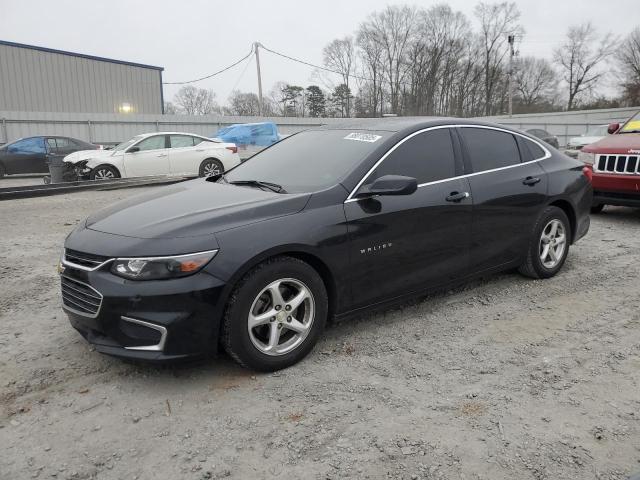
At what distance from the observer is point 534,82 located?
7300 centimetres

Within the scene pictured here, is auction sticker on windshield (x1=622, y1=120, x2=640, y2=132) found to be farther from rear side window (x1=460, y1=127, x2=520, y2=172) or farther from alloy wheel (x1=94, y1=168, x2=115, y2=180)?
alloy wheel (x1=94, y1=168, x2=115, y2=180)

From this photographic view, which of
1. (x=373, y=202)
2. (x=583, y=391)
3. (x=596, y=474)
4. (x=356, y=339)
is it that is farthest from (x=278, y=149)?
(x=596, y=474)

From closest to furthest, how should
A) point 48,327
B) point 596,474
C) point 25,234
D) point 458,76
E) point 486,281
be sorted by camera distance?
point 596,474, point 48,327, point 486,281, point 25,234, point 458,76

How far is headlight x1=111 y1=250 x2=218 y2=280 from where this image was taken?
2.86 meters

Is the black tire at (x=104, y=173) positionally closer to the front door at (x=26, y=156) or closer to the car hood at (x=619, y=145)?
the front door at (x=26, y=156)

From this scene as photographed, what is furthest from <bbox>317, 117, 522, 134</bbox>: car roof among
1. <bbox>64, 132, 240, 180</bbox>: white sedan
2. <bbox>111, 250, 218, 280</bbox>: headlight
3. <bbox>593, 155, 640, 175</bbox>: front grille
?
<bbox>64, 132, 240, 180</bbox>: white sedan

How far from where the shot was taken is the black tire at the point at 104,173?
12.4 metres

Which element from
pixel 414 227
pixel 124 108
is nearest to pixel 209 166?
pixel 414 227

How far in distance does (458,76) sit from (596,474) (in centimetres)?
6758

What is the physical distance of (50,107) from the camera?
1273 inches

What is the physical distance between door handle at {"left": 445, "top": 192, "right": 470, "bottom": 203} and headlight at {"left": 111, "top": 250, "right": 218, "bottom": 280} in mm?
2053

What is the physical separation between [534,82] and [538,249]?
253 ft

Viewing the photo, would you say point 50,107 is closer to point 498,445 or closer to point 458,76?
point 498,445

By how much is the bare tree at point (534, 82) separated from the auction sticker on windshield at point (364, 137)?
243 feet
